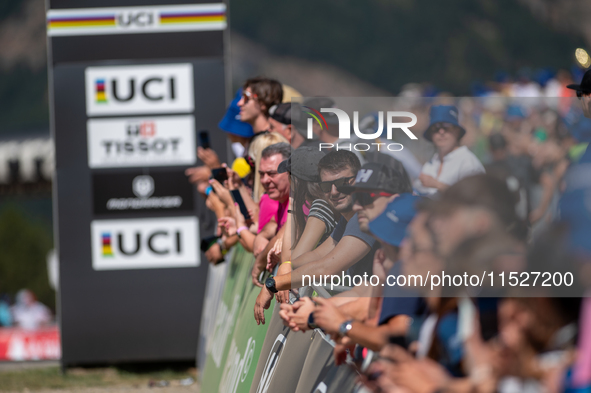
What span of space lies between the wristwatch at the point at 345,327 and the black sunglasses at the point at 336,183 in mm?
548

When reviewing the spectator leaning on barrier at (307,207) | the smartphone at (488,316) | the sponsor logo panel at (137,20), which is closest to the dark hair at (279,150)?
the spectator leaning on barrier at (307,207)

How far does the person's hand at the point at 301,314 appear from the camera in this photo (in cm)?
220

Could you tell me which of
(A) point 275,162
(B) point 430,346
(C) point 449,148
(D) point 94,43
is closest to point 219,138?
(D) point 94,43

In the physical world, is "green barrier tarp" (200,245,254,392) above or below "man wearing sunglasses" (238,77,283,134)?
below

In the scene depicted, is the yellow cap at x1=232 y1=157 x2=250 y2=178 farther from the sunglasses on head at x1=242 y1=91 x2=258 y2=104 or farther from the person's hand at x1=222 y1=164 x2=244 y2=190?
the sunglasses on head at x1=242 y1=91 x2=258 y2=104

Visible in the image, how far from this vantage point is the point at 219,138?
732 cm

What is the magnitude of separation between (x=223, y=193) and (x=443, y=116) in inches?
105

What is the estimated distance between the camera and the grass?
280 inches

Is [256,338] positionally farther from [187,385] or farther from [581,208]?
[187,385]

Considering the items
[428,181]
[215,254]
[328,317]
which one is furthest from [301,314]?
[215,254]

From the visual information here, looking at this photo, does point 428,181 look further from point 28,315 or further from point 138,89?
point 28,315

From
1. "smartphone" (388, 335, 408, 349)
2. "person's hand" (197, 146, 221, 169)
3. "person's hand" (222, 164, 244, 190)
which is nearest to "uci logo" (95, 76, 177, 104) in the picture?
"person's hand" (197, 146, 221, 169)

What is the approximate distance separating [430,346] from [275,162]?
2.18 metres

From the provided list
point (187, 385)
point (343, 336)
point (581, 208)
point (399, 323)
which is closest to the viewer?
point (581, 208)
